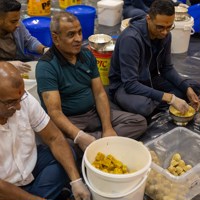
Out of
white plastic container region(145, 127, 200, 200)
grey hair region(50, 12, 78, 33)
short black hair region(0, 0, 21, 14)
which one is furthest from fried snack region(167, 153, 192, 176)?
short black hair region(0, 0, 21, 14)

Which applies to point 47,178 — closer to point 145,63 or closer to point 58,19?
point 58,19

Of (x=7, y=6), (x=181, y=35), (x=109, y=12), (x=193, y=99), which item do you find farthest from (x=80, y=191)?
(x=109, y=12)

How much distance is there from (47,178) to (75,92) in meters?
0.57

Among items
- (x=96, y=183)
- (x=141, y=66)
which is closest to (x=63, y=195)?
(x=96, y=183)

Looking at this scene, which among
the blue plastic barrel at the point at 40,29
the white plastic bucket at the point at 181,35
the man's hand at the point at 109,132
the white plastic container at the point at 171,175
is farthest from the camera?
the white plastic bucket at the point at 181,35

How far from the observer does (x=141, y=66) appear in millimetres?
2328

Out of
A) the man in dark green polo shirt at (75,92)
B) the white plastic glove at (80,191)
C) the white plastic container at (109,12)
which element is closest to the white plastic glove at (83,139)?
the man in dark green polo shirt at (75,92)

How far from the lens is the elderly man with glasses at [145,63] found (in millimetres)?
2145

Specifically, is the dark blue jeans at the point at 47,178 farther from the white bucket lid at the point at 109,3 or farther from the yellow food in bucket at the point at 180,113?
the white bucket lid at the point at 109,3

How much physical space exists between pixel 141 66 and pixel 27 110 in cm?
103

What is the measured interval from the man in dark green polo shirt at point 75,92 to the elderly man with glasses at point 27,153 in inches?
8.6

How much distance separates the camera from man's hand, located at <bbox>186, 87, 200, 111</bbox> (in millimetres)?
2375

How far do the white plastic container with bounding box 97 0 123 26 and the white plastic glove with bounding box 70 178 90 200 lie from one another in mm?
2554

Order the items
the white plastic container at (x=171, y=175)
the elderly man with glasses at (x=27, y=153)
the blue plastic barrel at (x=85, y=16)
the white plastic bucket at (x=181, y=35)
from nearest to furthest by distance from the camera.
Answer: the elderly man with glasses at (x=27, y=153) → the white plastic container at (x=171, y=175) → the white plastic bucket at (x=181, y=35) → the blue plastic barrel at (x=85, y=16)
